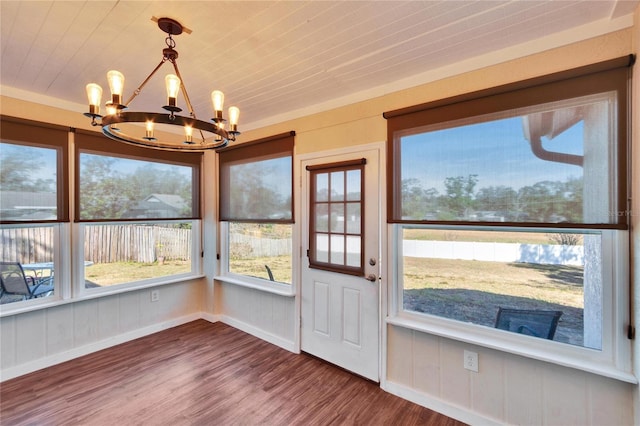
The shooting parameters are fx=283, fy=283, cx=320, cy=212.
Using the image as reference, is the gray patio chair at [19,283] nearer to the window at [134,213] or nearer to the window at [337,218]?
the window at [134,213]

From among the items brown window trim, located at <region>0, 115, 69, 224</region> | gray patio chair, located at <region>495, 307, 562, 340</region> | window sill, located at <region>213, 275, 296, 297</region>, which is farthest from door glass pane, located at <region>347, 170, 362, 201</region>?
brown window trim, located at <region>0, 115, 69, 224</region>

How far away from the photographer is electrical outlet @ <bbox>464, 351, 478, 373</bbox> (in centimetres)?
203

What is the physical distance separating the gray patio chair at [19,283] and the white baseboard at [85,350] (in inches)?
24.2

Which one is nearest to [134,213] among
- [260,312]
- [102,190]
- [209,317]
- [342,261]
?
[102,190]

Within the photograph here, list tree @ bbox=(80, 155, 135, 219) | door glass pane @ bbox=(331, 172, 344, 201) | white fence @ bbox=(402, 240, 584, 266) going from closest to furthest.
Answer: white fence @ bbox=(402, 240, 584, 266)
door glass pane @ bbox=(331, 172, 344, 201)
tree @ bbox=(80, 155, 135, 219)

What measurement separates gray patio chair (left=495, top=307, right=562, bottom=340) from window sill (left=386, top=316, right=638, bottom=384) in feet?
0.16

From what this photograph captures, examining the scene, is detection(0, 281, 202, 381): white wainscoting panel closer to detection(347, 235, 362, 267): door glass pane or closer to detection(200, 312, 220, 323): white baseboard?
detection(200, 312, 220, 323): white baseboard

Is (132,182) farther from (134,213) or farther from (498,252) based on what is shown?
(498,252)

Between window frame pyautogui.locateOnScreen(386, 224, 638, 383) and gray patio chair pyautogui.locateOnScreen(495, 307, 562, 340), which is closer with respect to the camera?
window frame pyautogui.locateOnScreen(386, 224, 638, 383)

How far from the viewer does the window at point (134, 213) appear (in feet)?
9.86

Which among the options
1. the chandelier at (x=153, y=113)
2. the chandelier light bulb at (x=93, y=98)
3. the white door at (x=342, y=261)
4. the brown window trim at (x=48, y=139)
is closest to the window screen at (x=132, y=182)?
the brown window trim at (x=48, y=139)

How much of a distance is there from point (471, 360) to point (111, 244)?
3726 millimetres

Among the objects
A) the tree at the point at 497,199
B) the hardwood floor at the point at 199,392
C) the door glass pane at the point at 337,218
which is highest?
the tree at the point at 497,199

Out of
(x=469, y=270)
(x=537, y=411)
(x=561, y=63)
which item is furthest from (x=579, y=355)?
(x=561, y=63)
